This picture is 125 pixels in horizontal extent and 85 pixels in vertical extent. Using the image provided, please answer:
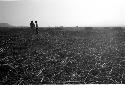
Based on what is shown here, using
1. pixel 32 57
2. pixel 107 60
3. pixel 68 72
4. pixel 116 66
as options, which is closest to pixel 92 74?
pixel 68 72

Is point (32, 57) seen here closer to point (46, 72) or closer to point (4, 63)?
point (4, 63)

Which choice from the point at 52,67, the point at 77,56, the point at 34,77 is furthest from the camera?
the point at 77,56

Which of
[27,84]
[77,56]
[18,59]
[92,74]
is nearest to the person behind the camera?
[27,84]

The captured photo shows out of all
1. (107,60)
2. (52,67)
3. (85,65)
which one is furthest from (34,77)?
(107,60)

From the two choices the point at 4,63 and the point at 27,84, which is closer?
the point at 27,84

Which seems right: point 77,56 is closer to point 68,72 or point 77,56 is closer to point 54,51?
point 54,51

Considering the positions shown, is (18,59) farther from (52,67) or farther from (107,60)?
(107,60)

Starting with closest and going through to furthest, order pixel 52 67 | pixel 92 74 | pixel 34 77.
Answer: pixel 34 77 → pixel 92 74 → pixel 52 67

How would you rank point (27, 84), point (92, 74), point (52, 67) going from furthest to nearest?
point (52, 67) < point (92, 74) < point (27, 84)

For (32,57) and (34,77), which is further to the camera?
(32,57)
